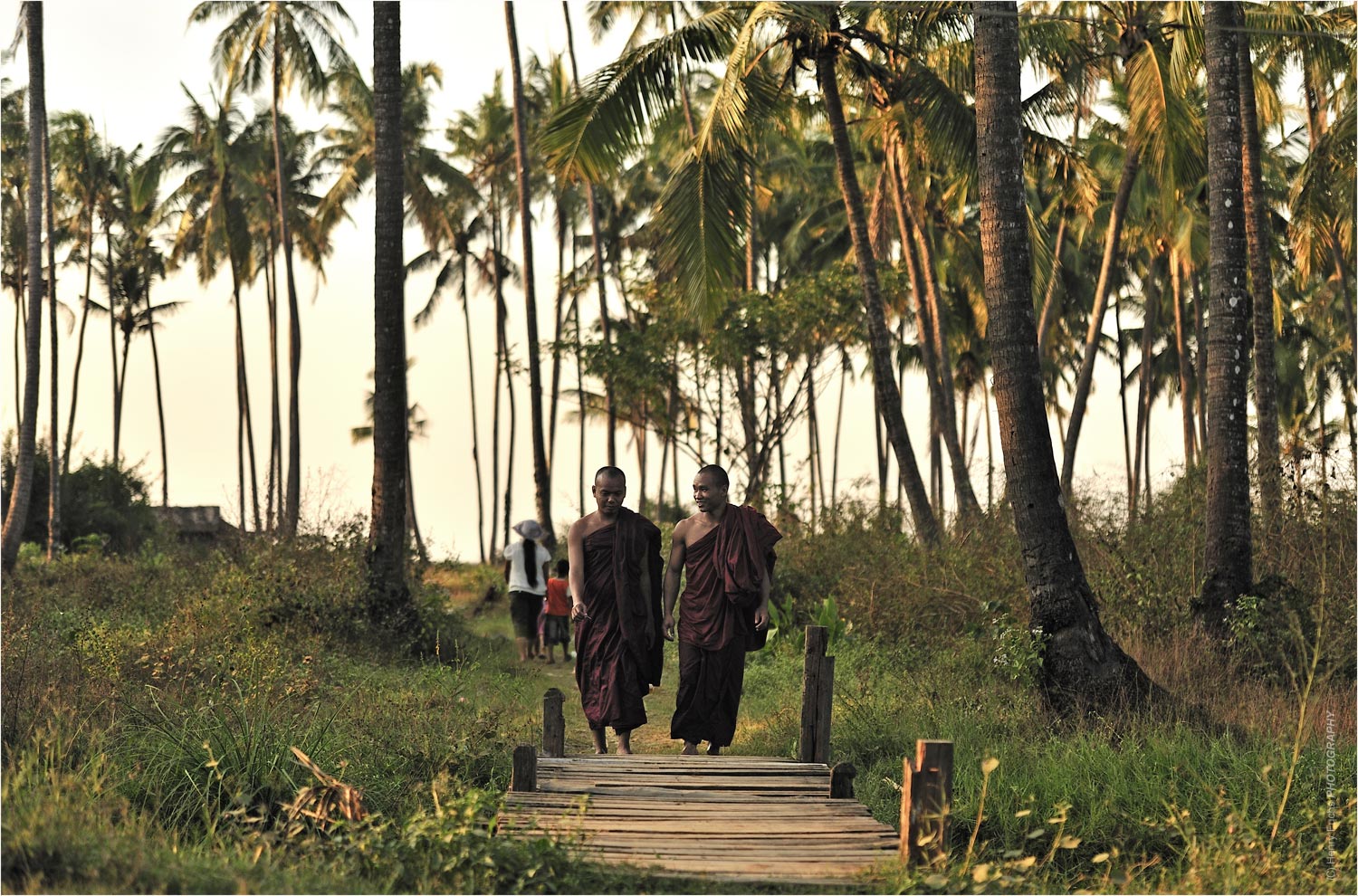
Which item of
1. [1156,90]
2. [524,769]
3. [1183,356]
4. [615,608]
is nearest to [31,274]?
[615,608]

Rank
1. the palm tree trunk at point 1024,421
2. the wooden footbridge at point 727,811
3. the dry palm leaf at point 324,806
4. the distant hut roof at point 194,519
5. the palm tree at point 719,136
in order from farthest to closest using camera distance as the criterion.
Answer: the distant hut roof at point 194,519
the palm tree at point 719,136
the palm tree trunk at point 1024,421
the dry palm leaf at point 324,806
the wooden footbridge at point 727,811

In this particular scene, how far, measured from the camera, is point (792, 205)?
41719 millimetres

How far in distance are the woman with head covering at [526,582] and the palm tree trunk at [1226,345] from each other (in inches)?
275

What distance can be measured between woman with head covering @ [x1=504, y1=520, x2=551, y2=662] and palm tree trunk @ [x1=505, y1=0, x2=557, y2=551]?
26.0ft

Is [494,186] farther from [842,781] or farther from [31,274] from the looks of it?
[842,781]

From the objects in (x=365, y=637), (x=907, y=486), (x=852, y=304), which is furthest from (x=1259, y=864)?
(x=852, y=304)

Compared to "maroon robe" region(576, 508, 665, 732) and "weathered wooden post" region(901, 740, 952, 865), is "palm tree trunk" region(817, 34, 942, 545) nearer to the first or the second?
"maroon robe" region(576, 508, 665, 732)

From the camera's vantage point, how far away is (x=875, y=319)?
706 inches

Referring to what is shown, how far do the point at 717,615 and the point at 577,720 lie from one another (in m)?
3.68

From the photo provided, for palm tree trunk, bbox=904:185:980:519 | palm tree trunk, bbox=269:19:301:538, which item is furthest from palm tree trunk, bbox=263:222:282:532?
palm tree trunk, bbox=904:185:980:519

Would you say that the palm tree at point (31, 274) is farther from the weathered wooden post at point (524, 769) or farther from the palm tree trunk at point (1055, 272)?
the weathered wooden post at point (524, 769)

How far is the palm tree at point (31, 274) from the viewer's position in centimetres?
1952

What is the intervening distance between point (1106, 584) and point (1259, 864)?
252 inches

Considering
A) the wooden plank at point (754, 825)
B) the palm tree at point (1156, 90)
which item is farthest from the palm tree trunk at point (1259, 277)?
the wooden plank at point (754, 825)
